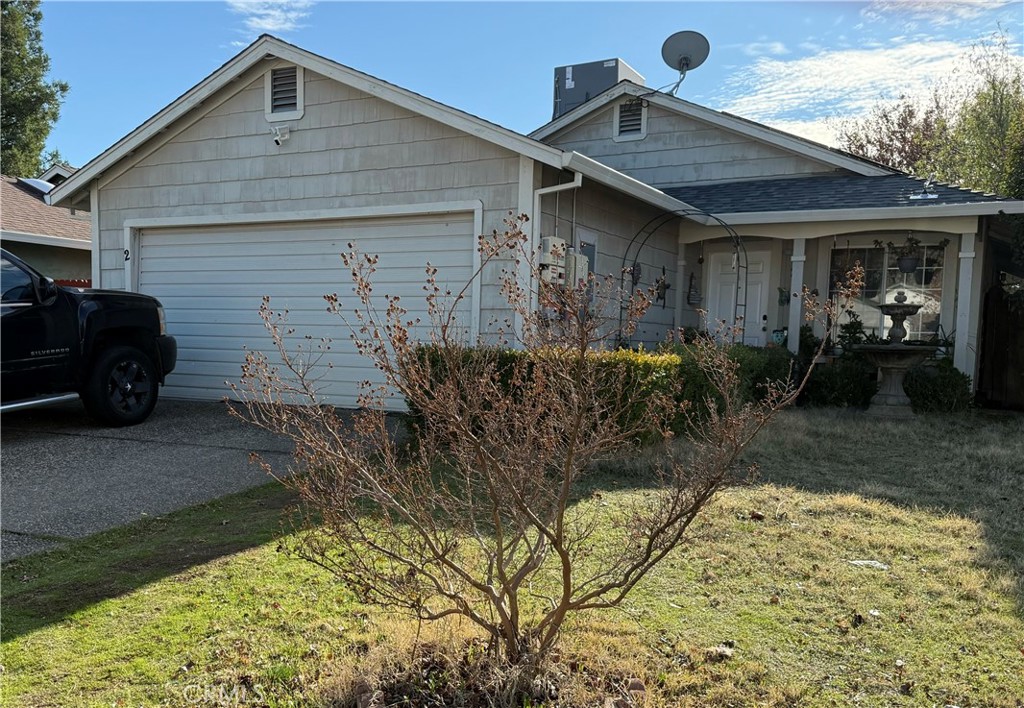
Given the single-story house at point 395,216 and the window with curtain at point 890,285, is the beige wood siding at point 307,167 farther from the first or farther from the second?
the window with curtain at point 890,285

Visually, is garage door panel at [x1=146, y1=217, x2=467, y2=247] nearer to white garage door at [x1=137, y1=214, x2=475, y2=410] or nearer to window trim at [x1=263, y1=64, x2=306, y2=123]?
white garage door at [x1=137, y1=214, x2=475, y2=410]

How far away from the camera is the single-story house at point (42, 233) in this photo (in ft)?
44.7

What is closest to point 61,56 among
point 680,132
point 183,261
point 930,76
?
point 183,261

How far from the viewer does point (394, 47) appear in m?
9.76

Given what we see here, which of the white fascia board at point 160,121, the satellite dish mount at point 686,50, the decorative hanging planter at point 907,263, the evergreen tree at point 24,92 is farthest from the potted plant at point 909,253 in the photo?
the evergreen tree at point 24,92

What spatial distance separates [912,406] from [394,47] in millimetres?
8306

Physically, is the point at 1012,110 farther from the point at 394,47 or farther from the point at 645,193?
the point at 394,47

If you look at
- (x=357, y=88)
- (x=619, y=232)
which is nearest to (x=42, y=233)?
(x=357, y=88)

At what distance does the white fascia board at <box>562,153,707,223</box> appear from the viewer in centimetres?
775

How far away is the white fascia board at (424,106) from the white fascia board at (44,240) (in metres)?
7.33

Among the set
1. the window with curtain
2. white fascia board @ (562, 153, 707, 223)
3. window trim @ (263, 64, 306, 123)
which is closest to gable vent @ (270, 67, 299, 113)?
window trim @ (263, 64, 306, 123)

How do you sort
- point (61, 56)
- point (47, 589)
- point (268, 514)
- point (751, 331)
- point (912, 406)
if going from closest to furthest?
point (47, 589) < point (268, 514) < point (912, 406) < point (751, 331) < point (61, 56)

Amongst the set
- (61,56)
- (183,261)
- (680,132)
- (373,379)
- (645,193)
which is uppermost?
(61,56)

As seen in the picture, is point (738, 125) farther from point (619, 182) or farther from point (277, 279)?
point (277, 279)
